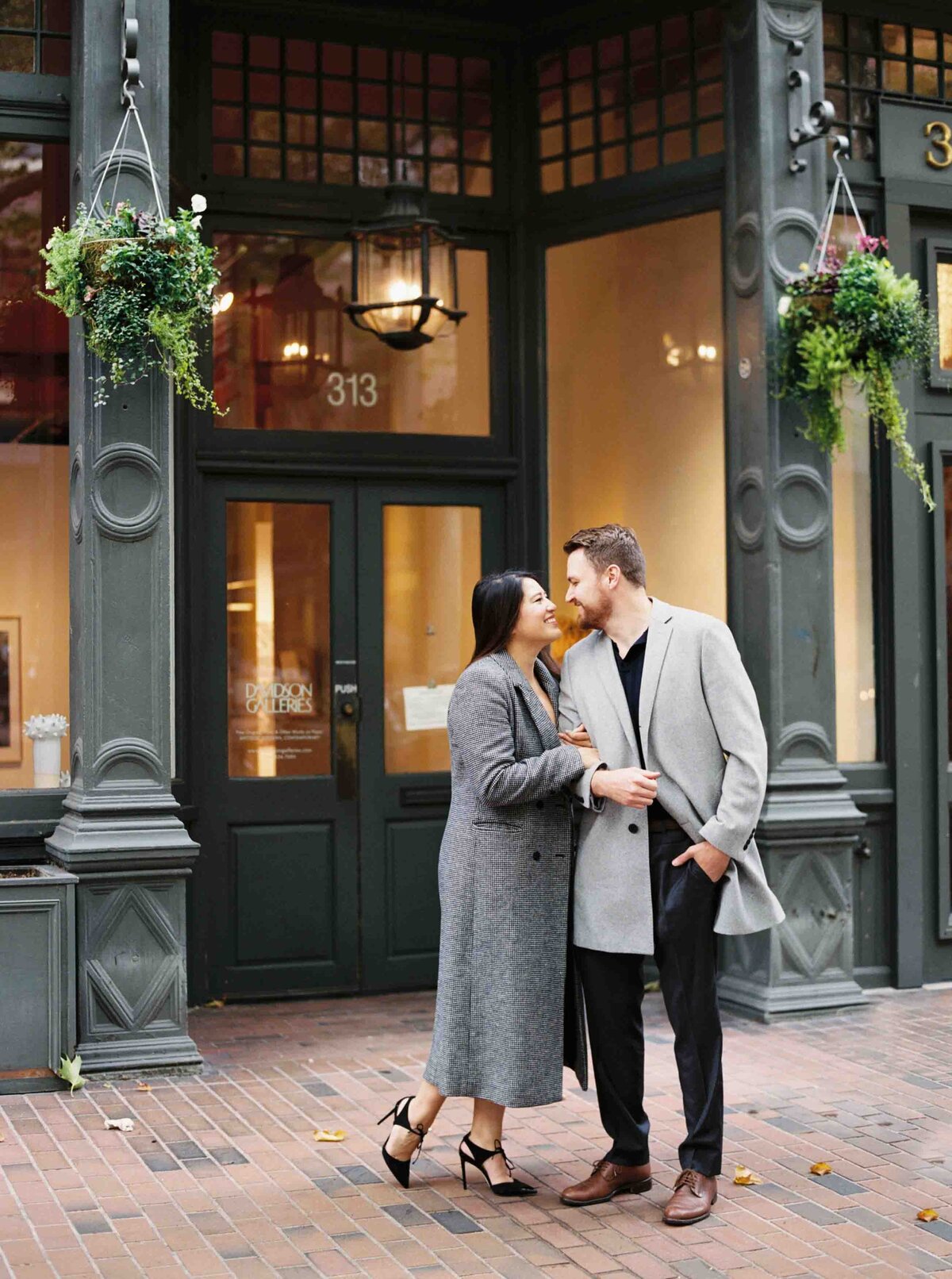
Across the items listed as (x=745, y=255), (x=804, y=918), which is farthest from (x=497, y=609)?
(x=745, y=255)

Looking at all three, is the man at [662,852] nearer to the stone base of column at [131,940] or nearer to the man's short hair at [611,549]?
the man's short hair at [611,549]

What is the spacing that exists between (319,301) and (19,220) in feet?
5.53

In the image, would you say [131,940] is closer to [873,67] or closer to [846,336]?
[846,336]

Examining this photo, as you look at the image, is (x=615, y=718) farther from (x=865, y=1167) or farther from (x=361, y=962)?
(x=361, y=962)

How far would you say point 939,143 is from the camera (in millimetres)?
8398

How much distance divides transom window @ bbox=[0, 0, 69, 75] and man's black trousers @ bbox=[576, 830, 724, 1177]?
459cm

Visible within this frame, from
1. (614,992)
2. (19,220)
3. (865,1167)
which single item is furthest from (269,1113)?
(19,220)

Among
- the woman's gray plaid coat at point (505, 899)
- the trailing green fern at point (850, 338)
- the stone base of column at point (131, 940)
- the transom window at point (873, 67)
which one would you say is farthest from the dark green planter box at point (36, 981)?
the transom window at point (873, 67)

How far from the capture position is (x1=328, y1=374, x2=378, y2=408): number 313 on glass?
27.5 feet

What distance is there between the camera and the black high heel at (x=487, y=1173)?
494 centimetres

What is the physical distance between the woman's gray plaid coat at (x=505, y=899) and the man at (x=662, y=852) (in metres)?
0.10

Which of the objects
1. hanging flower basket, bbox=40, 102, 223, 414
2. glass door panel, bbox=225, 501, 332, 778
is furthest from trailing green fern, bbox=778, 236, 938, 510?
hanging flower basket, bbox=40, 102, 223, 414

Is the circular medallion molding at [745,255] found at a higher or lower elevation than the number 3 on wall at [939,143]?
lower

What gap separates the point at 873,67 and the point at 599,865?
210 inches
